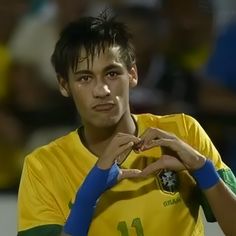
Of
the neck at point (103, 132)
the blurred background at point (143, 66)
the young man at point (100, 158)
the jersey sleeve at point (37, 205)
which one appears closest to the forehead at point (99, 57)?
the young man at point (100, 158)

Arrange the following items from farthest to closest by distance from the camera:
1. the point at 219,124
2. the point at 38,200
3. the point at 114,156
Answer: the point at 219,124
the point at 38,200
the point at 114,156

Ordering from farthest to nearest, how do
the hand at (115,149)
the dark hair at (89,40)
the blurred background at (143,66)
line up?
the blurred background at (143,66) → the dark hair at (89,40) → the hand at (115,149)

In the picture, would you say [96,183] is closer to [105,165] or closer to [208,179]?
[105,165]

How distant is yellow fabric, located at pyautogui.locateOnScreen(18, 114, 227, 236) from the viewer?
1964 millimetres

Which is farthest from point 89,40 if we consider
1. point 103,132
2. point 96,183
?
point 96,183

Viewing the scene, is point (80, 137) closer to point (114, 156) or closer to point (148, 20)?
point (114, 156)

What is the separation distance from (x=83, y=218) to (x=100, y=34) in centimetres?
37

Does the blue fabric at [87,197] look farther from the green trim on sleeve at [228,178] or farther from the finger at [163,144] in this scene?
the green trim on sleeve at [228,178]

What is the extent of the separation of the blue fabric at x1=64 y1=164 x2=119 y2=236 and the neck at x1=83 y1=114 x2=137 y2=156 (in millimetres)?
126

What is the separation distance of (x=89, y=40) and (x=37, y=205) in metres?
0.35

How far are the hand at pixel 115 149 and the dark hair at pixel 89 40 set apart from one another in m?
0.18

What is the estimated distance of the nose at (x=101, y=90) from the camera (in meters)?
1.89

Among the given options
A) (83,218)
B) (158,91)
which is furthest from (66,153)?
(158,91)

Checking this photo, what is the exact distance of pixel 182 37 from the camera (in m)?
3.51
